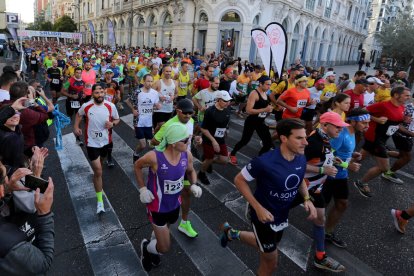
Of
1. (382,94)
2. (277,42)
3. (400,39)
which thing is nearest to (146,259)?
(382,94)

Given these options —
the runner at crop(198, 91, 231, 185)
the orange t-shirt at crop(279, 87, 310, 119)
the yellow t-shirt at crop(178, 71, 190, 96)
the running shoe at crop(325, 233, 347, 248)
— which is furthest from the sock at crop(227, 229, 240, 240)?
the yellow t-shirt at crop(178, 71, 190, 96)

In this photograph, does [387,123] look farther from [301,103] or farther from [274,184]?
[274,184]

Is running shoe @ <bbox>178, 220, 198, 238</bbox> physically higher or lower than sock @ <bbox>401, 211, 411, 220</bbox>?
lower

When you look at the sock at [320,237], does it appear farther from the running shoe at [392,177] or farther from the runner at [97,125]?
the running shoe at [392,177]

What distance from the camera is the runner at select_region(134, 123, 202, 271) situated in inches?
111

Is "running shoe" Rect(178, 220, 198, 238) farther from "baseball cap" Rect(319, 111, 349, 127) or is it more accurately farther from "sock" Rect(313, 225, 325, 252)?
"baseball cap" Rect(319, 111, 349, 127)

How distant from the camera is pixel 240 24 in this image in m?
26.8

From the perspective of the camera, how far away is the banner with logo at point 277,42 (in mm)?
9308

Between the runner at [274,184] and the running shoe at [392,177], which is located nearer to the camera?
the runner at [274,184]

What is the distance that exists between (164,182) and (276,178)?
3.80 feet

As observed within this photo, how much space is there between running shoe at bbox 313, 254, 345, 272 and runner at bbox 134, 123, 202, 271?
5.89 feet

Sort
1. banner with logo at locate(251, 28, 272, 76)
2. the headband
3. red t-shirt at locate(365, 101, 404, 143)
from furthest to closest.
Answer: banner with logo at locate(251, 28, 272, 76)
red t-shirt at locate(365, 101, 404, 143)
the headband

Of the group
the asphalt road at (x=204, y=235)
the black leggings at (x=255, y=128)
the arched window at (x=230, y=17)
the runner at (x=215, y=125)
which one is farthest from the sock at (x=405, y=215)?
the arched window at (x=230, y=17)

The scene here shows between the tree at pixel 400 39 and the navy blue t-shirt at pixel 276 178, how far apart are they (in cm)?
2436
